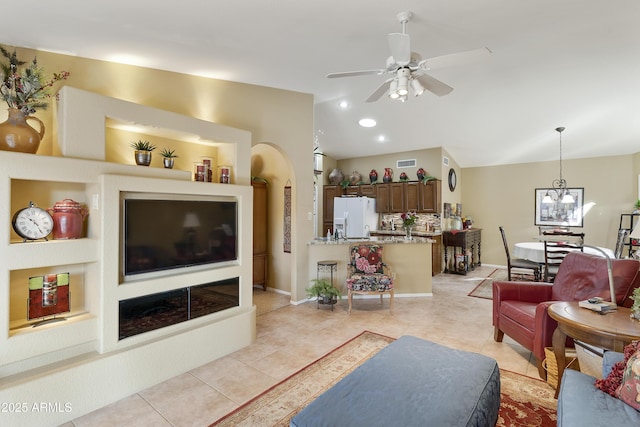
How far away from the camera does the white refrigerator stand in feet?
23.1

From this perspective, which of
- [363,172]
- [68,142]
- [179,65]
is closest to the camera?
[68,142]

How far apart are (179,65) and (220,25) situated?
0.91 metres

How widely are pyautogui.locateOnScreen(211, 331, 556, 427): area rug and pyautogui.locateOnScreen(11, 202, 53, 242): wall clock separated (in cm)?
179

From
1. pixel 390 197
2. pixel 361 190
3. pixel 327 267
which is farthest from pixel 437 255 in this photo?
pixel 327 267

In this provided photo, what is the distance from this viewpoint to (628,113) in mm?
5051

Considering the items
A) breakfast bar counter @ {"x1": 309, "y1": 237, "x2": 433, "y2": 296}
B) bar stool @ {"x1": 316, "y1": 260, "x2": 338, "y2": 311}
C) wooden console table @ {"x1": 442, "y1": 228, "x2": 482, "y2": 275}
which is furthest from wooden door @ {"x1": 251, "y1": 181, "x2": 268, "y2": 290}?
wooden console table @ {"x1": 442, "y1": 228, "x2": 482, "y2": 275}

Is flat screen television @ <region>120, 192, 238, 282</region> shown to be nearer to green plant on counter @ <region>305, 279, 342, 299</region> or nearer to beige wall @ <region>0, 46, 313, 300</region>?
beige wall @ <region>0, 46, 313, 300</region>

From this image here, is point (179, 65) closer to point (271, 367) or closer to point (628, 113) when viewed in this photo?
point (271, 367)

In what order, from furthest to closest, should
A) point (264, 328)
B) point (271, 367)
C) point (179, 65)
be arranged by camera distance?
1. point (264, 328)
2. point (179, 65)
3. point (271, 367)

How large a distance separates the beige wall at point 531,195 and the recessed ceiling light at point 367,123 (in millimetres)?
3517

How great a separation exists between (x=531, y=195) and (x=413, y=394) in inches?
283

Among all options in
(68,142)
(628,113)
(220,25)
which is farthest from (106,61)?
(628,113)

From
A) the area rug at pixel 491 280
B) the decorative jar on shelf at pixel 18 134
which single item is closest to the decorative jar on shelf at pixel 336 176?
the area rug at pixel 491 280

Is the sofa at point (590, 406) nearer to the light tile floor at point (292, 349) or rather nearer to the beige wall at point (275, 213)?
the light tile floor at point (292, 349)
